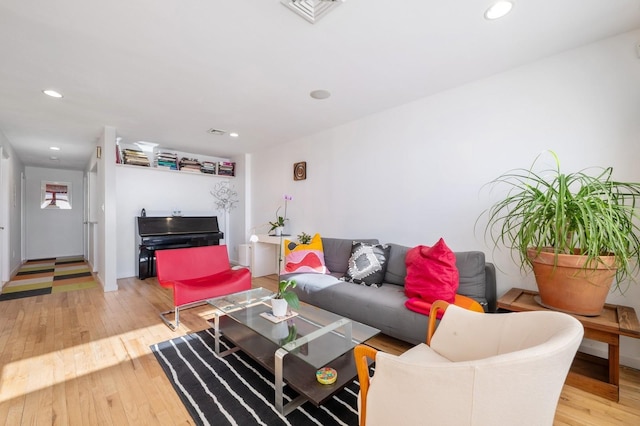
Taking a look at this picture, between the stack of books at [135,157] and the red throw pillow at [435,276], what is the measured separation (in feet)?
15.8

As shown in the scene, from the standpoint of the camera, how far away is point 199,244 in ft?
16.6

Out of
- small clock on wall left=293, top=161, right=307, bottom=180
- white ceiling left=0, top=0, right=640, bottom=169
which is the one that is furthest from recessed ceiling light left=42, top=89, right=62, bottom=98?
small clock on wall left=293, top=161, right=307, bottom=180

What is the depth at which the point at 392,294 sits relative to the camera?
8.05 ft

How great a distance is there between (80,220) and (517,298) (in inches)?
364

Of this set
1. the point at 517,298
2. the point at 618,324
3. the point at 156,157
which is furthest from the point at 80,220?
the point at 618,324

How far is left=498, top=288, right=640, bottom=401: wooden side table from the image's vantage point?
1541mm

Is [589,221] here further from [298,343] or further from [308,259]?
[308,259]

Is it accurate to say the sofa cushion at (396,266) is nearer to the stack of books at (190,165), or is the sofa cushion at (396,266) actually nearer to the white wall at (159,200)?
the white wall at (159,200)

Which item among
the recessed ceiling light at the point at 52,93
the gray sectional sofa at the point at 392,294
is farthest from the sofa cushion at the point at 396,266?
the recessed ceiling light at the point at 52,93

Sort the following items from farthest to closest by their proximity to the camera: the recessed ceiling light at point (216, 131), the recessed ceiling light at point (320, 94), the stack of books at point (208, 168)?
the stack of books at point (208, 168), the recessed ceiling light at point (216, 131), the recessed ceiling light at point (320, 94)

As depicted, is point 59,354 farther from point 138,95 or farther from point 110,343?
point 138,95

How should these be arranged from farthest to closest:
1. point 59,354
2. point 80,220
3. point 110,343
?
point 80,220 → point 110,343 → point 59,354

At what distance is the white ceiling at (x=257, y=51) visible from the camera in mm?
1633

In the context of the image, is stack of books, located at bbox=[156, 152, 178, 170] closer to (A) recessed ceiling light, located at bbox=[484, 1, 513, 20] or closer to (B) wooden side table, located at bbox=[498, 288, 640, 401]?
(A) recessed ceiling light, located at bbox=[484, 1, 513, 20]
